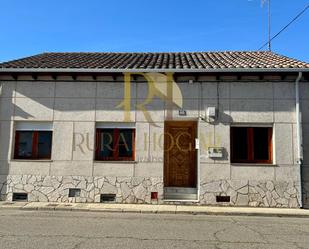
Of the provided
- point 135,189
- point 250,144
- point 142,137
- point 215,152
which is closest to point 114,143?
point 142,137

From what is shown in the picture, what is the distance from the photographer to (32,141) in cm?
1371

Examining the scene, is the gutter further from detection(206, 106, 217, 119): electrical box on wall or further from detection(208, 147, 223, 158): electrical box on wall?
detection(208, 147, 223, 158): electrical box on wall

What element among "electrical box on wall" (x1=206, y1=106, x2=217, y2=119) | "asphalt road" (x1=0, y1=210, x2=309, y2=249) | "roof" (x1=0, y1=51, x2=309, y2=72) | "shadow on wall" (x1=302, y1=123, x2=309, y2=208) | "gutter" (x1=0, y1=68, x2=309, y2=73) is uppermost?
"roof" (x1=0, y1=51, x2=309, y2=72)

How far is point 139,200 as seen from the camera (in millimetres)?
12906

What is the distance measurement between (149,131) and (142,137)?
0.35 meters

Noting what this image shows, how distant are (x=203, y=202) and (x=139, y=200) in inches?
92.4

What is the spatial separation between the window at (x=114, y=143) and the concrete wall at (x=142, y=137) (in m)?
0.37

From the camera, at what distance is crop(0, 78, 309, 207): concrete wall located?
12844 millimetres

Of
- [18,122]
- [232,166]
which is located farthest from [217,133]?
[18,122]

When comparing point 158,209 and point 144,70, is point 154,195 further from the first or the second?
point 144,70

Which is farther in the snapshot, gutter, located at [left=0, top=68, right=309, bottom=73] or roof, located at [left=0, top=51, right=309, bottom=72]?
roof, located at [left=0, top=51, right=309, bottom=72]

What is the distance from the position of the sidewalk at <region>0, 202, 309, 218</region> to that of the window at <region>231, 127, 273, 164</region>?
1.96m

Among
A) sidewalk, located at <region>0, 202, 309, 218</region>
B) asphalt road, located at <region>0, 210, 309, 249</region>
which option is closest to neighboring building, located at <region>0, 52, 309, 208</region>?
sidewalk, located at <region>0, 202, 309, 218</region>

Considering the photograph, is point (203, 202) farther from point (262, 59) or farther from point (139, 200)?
point (262, 59)
